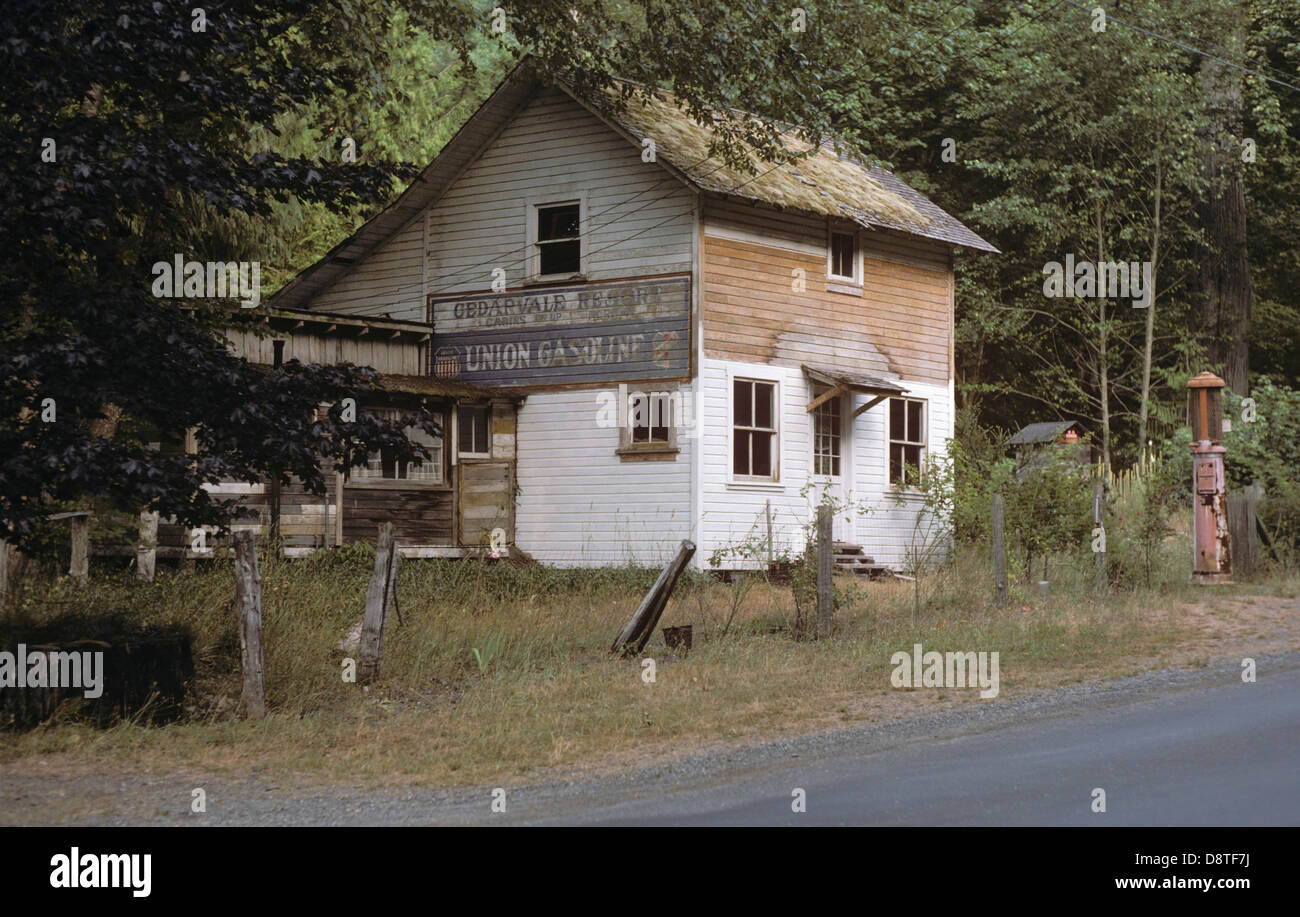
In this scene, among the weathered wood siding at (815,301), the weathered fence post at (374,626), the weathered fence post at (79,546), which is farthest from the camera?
the weathered wood siding at (815,301)

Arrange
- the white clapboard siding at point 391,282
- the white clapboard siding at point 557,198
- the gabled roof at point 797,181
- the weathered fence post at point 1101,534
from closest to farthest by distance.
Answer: the weathered fence post at point 1101,534 → the gabled roof at point 797,181 → the white clapboard siding at point 557,198 → the white clapboard siding at point 391,282

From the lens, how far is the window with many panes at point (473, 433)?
25.3 m

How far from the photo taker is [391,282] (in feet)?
90.5

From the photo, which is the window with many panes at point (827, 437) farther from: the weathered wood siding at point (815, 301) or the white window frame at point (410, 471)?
the white window frame at point (410, 471)

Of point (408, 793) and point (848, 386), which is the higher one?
point (848, 386)

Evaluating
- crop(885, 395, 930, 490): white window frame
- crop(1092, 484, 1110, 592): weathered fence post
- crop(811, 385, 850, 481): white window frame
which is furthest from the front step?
crop(1092, 484, 1110, 592): weathered fence post

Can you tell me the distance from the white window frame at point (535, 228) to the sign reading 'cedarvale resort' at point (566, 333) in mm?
264

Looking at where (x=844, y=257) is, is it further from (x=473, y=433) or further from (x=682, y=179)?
(x=473, y=433)

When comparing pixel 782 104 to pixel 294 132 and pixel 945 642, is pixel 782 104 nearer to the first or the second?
pixel 945 642

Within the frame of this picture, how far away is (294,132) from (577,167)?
27.5ft

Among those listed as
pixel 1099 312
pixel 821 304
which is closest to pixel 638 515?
pixel 821 304

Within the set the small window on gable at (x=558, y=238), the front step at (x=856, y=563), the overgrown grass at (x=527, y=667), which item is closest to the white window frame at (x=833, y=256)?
the small window on gable at (x=558, y=238)

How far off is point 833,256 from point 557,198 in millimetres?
5031

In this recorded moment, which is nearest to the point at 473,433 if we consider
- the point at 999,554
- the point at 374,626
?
the point at 999,554
